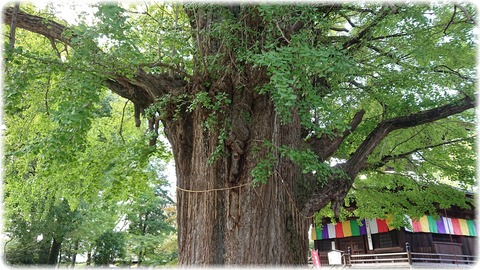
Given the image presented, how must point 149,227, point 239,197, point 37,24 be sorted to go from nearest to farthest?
point 239,197
point 37,24
point 149,227

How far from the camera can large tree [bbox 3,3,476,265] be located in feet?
10.7

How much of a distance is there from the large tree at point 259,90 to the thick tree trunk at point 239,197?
13mm

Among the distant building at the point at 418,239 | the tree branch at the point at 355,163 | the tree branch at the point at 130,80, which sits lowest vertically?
the distant building at the point at 418,239

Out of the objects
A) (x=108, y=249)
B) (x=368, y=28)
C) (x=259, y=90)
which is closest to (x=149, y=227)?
(x=108, y=249)

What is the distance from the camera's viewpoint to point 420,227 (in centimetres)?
1195

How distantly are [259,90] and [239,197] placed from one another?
129 cm

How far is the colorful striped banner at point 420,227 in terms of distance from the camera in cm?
1205

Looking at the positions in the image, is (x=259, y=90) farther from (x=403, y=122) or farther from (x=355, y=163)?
(x=403, y=122)

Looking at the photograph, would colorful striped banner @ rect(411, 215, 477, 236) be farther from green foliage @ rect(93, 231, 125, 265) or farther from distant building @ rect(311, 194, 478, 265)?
green foliage @ rect(93, 231, 125, 265)

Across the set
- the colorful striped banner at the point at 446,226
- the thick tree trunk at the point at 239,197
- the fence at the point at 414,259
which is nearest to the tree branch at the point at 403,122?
the thick tree trunk at the point at 239,197

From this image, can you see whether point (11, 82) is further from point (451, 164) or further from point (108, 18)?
point (451, 164)

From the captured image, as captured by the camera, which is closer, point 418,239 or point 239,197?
point 239,197

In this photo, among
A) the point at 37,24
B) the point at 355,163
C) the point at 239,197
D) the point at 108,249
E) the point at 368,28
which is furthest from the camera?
the point at 108,249

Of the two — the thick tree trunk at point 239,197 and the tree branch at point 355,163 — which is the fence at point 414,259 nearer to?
the tree branch at point 355,163
